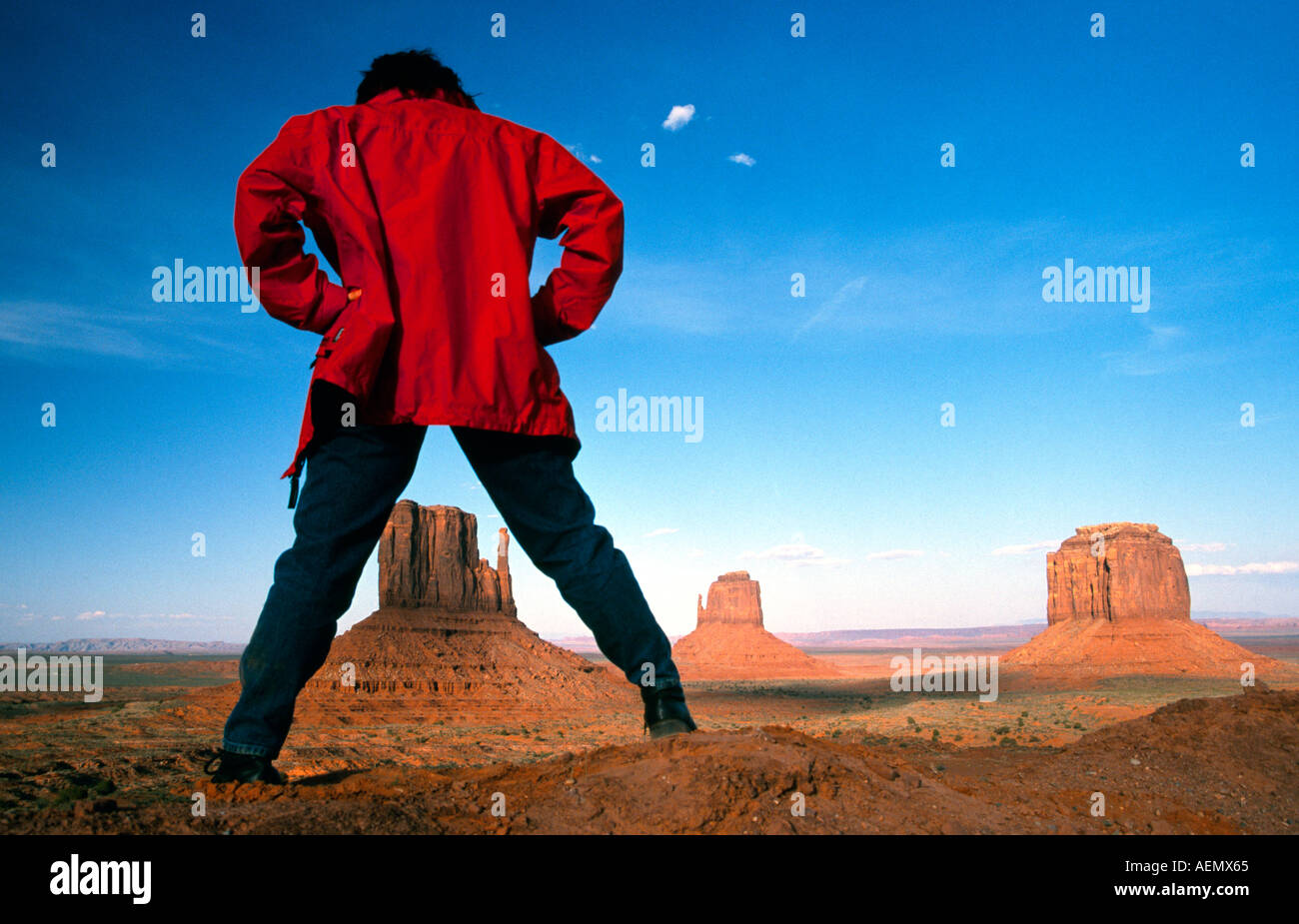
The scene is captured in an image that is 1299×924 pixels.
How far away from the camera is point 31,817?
7.00 feet

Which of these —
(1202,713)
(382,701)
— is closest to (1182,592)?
(382,701)

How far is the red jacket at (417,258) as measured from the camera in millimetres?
2590

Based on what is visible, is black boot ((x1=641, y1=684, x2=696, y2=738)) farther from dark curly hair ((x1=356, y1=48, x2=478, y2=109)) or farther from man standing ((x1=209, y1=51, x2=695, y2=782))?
dark curly hair ((x1=356, y1=48, x2=478, y2=109))

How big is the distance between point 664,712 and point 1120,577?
9973 cm

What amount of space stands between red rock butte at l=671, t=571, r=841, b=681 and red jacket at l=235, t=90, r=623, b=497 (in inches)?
4362

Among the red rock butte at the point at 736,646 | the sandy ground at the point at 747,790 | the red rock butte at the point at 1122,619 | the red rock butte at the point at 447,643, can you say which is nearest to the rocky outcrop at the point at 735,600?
the red rock butte at the point at 736,646

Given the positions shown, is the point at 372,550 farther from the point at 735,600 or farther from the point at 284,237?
the point at 735,600

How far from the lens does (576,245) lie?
2.94 meters

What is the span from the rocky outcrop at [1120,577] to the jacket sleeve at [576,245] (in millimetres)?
98371

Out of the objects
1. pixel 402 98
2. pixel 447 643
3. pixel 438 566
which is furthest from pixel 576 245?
pixel 438 566

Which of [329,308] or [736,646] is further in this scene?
[736,646]

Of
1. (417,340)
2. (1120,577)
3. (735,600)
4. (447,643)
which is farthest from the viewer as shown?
(735,600)

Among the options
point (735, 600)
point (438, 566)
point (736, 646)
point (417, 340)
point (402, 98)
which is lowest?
point (736, 646)

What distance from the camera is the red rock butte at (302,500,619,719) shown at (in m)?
47.2
